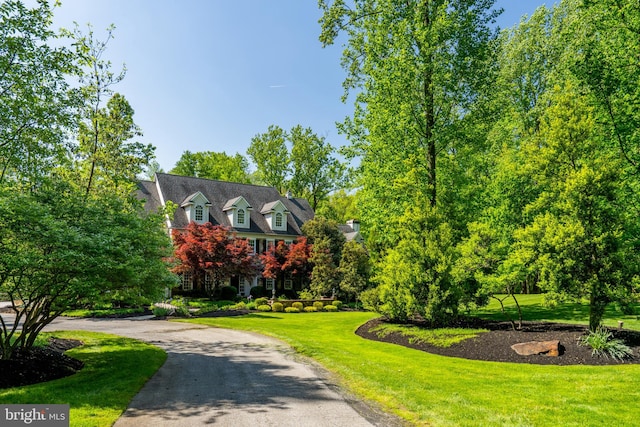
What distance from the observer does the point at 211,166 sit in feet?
185

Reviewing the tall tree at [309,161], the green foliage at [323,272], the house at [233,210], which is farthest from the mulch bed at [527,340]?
the tall tree at [309,161]

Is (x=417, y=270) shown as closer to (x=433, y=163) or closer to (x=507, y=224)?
(x=433, y=163)

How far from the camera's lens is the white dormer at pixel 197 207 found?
116 ft

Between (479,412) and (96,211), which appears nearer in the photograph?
(479,412)

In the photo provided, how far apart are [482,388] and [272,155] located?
158 feet

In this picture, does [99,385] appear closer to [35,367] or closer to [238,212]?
[35,367]

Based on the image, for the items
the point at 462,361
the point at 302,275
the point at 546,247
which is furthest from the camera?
the point at 302,275

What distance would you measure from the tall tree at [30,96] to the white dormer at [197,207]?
A: 23.8 meters

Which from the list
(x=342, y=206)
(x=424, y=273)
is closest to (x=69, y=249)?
(x=424, y=273)

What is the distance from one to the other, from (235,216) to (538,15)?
2956 centimetres

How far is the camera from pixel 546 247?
13148 mm

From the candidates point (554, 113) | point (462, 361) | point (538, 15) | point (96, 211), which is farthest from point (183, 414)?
point (538, 15)

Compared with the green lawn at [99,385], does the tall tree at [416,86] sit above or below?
above

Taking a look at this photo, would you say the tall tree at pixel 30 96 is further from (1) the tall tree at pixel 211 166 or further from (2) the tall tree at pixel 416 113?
(1) the tall tree at pixel 211 166
